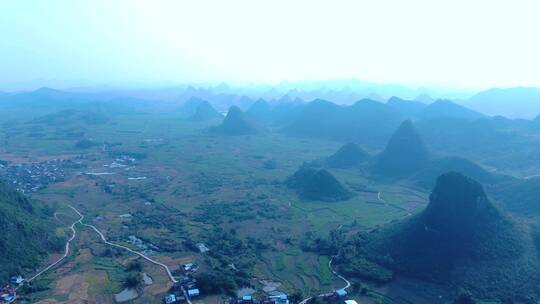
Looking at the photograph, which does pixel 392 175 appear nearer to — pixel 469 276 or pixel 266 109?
pixel 469 276

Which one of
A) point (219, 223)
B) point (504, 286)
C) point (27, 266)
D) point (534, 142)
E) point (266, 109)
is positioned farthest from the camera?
point (266, 109)

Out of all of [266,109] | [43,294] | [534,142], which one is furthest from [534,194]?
[266,109]

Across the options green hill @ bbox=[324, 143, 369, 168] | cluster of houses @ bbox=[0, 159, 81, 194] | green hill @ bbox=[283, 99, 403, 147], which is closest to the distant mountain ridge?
green hill @ bbox=[283, 99, 403, 147]

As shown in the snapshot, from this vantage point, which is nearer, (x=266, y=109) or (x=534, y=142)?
(x=534, y=142)

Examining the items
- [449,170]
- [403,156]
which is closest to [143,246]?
[449,170]

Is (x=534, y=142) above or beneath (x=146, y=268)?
above
